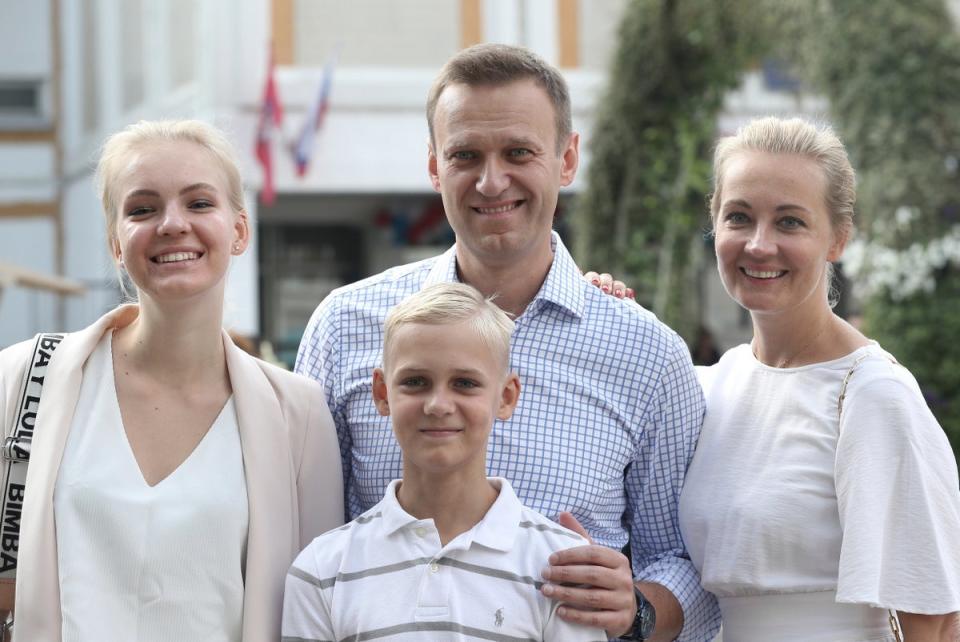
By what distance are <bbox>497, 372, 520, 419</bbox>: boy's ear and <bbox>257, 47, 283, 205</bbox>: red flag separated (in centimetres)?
1044

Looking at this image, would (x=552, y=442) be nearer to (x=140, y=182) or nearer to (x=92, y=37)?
(x=140, y=182)

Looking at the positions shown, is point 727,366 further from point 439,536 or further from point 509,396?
point 439,536

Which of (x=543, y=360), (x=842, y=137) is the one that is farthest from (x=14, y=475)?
(x=842, y=137)

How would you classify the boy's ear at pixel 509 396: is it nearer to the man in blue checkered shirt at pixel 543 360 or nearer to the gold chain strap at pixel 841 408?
the man in blue checkered shirt at pixel 543 360

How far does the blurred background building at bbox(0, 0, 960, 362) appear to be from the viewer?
1343 cm

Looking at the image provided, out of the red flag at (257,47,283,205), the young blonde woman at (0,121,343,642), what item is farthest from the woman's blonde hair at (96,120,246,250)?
the red flag at (257,47,283,205)

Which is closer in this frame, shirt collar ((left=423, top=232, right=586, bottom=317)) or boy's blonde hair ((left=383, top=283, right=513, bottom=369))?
boy's blonde hair ((left=383, top=283, right=513, bottom=369))

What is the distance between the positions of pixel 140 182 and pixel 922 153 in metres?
7.70

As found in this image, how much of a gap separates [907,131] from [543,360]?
7.12m

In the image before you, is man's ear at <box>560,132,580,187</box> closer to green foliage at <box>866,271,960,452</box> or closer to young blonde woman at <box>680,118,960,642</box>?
young blonde woman at <box>680,118,960,642</box>

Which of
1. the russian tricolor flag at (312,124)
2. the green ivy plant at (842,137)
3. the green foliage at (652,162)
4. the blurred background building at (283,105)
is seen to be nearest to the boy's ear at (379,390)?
the green ivy plant at (842,137)

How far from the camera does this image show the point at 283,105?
1351 centimetres

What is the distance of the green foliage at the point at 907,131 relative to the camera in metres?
9.59

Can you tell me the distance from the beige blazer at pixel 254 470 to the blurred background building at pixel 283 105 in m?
8.43
